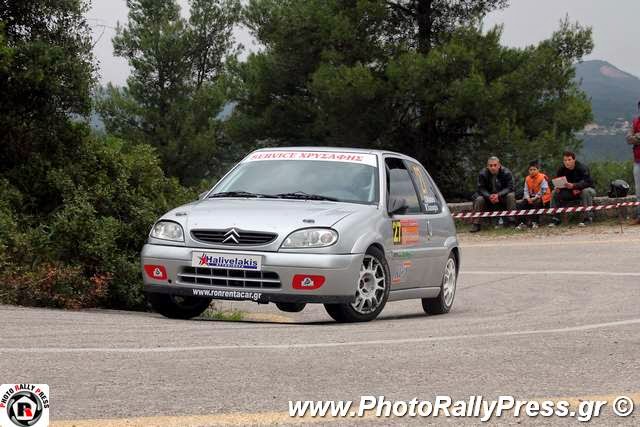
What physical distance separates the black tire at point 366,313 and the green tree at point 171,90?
171 feet

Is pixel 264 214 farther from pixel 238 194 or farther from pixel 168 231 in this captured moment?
pixel 238 194

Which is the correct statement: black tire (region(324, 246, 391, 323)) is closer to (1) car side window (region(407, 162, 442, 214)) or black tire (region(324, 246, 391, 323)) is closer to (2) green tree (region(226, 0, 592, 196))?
(1) car side window (region(407, 162, 442, 214))

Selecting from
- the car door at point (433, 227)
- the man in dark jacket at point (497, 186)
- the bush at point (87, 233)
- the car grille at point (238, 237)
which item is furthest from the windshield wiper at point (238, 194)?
the man in dark jacket at point (497, 186)

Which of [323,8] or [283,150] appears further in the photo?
[323,8]

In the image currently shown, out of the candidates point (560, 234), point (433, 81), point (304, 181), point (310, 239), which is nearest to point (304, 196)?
point (304, 181)

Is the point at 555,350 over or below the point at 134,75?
below

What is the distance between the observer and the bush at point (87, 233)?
13094mm

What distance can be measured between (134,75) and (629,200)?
149 ft

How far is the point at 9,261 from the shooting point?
46.4 feet

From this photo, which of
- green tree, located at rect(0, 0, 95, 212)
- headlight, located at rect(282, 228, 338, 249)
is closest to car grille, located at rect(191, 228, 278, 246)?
headlight, located at rect(282, 228, 338, 249)

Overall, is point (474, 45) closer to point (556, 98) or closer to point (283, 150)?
point (556, 98)

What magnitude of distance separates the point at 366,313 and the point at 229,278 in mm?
1290

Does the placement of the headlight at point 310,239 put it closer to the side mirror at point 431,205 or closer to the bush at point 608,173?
the side mirror at point 431,205

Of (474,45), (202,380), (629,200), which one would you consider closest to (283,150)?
(202,380)
